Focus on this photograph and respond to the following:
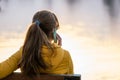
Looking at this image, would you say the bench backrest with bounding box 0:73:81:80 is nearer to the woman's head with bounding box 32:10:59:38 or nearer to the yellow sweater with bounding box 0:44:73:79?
the yellow sweater with bounding box 0:44:73:79

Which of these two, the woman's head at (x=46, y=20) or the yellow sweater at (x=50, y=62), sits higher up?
the woman's head at (x=46, y=20)

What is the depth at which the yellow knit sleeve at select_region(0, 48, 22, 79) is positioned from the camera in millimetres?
1920

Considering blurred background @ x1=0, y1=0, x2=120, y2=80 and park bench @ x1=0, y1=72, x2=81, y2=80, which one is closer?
park bench @ x1=0, y1=72, x2=81, y2=80

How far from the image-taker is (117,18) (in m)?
3.64

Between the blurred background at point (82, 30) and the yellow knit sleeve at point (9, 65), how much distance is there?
5.24ft

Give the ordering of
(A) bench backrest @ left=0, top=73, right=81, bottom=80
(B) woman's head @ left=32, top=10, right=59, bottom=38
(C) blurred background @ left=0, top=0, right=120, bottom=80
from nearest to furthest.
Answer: (A) bench backrest @ left=0, top=73, right=81, bottom=80 → (B) woman's head @ left=32, top=10, right=59, bottom=38 → (C) blurred background @ left=0, top=0, right=120, bottom=80

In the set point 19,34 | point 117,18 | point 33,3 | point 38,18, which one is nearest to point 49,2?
point 33,3

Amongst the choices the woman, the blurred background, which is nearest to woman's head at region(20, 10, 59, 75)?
the woman

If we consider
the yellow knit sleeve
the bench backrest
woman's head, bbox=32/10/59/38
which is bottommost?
the bench backrest

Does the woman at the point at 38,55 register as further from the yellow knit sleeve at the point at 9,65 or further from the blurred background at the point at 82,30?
the blurred background at the point at 82,30

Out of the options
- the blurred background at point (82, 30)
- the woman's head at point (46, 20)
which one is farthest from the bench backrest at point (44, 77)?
the blurred background at point (82, 30)

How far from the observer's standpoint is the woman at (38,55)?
75.9 inches

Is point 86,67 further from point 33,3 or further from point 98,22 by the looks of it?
point 33,3

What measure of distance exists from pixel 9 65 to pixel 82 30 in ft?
5.72
